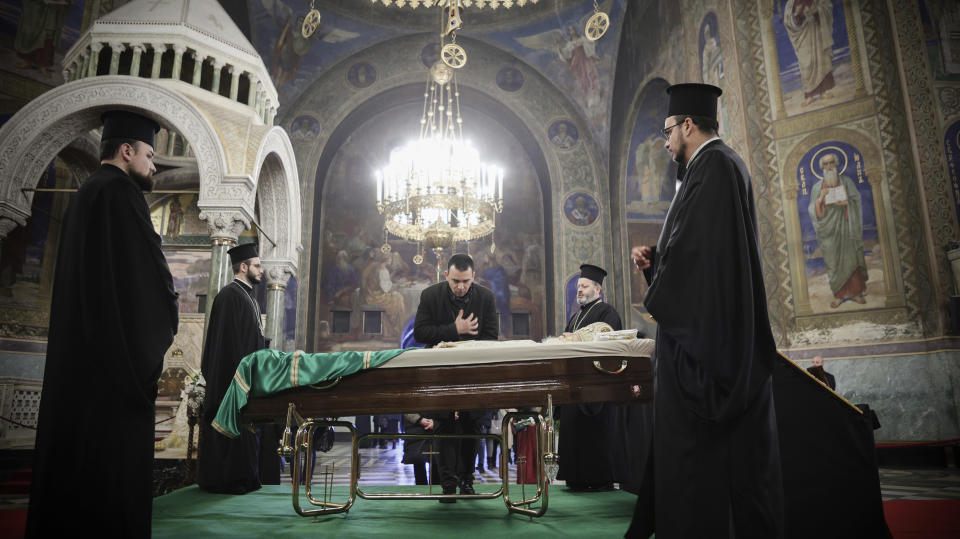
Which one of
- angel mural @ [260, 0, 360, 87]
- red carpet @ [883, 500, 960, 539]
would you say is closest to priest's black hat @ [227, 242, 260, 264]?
red carpet @ [883, 500, 960, 539]

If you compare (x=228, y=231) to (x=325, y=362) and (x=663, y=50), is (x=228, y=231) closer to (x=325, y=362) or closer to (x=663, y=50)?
(x=325, y=362)

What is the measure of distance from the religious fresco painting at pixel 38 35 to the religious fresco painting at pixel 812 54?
1077 cm

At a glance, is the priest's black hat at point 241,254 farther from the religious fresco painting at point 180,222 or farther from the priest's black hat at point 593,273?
the religious fresco painting at point 180,222

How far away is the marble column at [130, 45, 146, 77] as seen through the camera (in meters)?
7.11

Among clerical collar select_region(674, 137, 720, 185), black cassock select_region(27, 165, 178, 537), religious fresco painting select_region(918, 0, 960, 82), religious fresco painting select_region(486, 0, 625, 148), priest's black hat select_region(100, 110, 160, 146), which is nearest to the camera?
black cassock select_region(27, 165, 178, 537)

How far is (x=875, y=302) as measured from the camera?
23.6 ft

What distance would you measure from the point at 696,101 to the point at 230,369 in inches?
Answer: 164

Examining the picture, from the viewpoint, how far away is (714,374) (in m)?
2.07

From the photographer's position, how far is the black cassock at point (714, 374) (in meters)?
2.04

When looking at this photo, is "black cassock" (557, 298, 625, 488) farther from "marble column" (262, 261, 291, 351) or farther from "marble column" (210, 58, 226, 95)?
"marble column" (210, 58, 226, 95)

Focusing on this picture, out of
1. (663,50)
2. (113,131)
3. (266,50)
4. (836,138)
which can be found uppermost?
(266,50)

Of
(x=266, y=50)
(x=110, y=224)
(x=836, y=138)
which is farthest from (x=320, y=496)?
(x=266, y=50)

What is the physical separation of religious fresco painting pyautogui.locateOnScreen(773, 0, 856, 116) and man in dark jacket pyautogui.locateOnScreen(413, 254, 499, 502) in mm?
6232

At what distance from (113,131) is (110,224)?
0.53 meters
